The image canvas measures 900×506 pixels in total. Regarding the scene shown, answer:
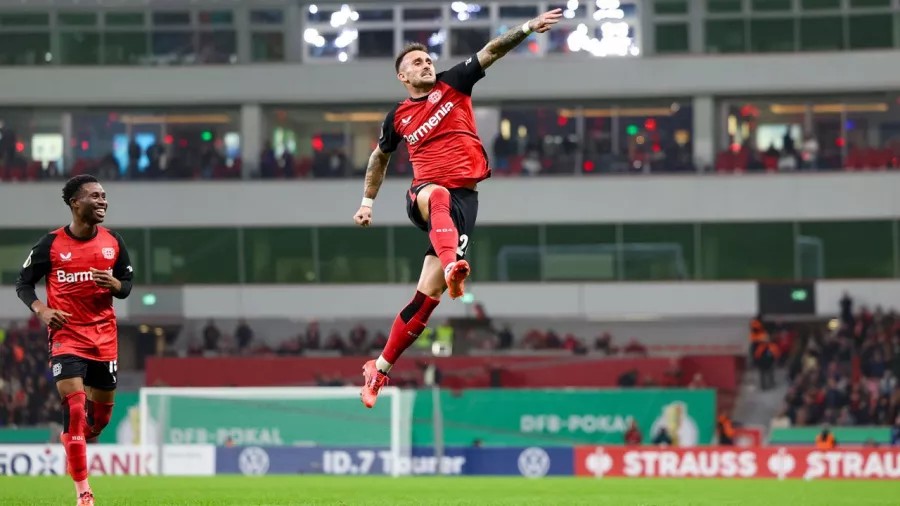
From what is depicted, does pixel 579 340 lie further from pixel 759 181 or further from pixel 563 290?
pixel 759 181

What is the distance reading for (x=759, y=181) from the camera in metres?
43.2

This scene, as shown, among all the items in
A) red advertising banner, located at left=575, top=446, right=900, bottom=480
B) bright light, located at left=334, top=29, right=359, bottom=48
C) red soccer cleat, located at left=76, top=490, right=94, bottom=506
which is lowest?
red advertising banner, located at left=575, top=446, right=900, bottom=480

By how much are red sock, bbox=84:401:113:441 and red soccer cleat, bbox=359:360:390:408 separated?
2.38 meters

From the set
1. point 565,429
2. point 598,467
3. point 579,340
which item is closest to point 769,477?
point 598,467

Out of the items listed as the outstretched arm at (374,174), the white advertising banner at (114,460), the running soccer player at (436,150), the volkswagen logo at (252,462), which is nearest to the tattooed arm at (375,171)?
the outstretched arm at (374,174)

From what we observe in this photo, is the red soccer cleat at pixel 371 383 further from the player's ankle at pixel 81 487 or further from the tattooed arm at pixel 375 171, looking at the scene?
the player's ankle at pixel 81 487

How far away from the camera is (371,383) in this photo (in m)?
12.0

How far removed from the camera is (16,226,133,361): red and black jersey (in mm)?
11812

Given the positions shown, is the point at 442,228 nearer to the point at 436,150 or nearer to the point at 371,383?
the point at 436,150

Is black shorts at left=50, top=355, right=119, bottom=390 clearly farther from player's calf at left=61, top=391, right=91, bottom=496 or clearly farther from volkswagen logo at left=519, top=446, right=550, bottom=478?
volkswagen logo at left=519, top=446, right=550, bottom=478

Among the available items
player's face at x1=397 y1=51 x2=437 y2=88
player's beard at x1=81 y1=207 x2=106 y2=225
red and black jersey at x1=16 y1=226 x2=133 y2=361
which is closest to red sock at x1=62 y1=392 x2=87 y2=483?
red and black jersey at x1=16 y1=226 x2=133 y2=361

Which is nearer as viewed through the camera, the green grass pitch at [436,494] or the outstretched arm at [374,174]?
the outstretched arm at [374,174]

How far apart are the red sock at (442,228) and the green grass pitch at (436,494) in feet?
9.49

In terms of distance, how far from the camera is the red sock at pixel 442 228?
36.7ft
